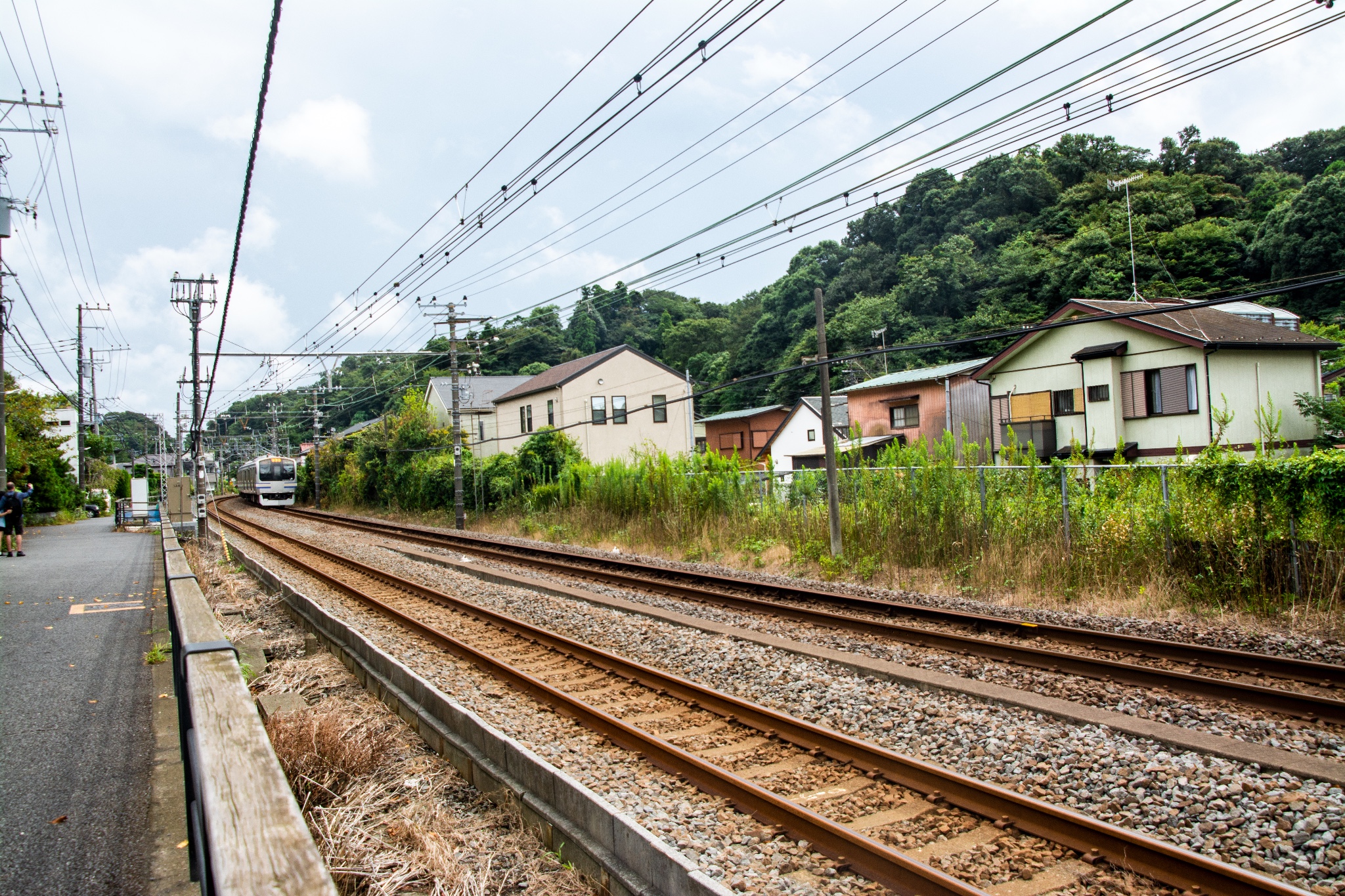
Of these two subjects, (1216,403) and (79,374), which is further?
(79,374)

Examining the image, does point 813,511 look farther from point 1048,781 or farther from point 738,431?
point 738,431

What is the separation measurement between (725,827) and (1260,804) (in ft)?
8.92

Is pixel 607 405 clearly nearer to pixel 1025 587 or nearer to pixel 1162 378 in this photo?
pixel 1162 378

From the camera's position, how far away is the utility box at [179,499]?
20328 millimetres

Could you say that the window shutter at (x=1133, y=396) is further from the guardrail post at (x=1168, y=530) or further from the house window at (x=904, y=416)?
the guardrail post at (x=1168, y=530)

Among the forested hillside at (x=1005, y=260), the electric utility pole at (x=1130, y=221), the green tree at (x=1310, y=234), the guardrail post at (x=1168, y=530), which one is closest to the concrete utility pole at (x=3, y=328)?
the forested hillside at (x=1005, y=260)

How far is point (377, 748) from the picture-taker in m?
5.32

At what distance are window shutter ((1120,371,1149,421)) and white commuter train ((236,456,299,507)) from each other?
43.5 meters

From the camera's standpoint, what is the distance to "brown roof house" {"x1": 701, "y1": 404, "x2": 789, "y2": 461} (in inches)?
1823

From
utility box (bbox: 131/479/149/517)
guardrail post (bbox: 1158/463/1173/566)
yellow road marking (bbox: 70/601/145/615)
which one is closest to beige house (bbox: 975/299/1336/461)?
guardrail post (bbox: 1158/463/1173/566)

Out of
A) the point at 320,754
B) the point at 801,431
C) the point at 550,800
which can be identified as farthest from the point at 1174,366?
the point at 320,754

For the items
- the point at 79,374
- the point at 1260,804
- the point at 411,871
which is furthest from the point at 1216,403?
the point at 79,374

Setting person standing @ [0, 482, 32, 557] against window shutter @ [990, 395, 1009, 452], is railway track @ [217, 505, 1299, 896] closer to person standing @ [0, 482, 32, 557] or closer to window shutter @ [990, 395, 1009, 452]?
person standing @ [0, 482, 32, 557]

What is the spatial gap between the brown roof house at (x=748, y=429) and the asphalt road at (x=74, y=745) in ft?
121
